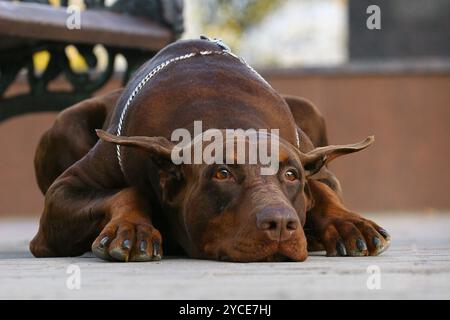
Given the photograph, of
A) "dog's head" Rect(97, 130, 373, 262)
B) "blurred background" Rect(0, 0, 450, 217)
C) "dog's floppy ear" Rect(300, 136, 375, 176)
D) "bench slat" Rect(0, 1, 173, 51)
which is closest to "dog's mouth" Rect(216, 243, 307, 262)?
"dog's head" Rect(97, 130, 373, 262)

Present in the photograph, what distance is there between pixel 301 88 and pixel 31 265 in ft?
36.0

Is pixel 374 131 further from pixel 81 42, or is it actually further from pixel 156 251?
pixel 156 251

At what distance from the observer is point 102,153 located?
4.92 metres

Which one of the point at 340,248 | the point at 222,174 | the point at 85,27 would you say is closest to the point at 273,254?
the point at 222,174

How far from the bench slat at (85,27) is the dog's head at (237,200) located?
2.34 meters

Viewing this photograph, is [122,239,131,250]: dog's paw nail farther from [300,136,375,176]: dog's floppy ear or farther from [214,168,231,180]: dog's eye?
[300,136,375,176]: dog's floppy ear

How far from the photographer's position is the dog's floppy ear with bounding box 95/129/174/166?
4.18 meters

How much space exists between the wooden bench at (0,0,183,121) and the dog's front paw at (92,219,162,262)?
280 centimetres

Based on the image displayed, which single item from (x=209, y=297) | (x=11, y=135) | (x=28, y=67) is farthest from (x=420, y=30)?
(x=209, y=297)

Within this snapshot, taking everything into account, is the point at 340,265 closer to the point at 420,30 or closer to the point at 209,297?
the point at 209,297

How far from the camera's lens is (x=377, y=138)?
1480 centimetres

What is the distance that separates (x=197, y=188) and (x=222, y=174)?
0.14 meters

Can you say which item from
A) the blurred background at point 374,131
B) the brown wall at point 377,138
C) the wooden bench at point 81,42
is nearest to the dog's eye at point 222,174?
the wooden bench at point 81,42

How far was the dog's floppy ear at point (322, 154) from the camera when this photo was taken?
438 centimetres
